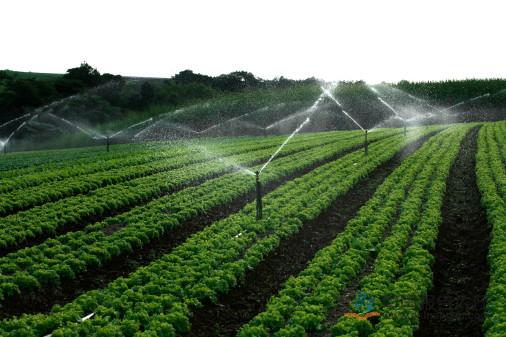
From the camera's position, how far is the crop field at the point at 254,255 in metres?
9.43

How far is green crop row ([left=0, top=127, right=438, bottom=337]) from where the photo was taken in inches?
347

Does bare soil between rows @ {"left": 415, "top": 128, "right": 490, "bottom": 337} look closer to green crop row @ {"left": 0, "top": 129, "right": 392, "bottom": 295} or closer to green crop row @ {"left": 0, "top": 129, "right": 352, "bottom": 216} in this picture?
green crop row @ {"left": 0, "top": 129, "right": 392, "bottom": 295}

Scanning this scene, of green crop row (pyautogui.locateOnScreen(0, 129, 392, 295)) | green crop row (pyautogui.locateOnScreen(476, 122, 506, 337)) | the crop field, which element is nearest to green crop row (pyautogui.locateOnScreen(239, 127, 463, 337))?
the crop field

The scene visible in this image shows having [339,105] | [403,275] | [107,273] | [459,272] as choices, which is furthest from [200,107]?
[403,275]

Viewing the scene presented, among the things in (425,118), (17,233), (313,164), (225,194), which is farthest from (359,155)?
(425,118)

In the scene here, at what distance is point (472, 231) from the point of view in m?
16.1

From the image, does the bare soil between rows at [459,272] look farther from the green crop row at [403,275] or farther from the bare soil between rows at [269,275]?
the bare soil between rows at [269,275]

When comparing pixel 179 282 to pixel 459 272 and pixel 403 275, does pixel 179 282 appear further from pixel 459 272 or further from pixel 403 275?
pixel 459 272

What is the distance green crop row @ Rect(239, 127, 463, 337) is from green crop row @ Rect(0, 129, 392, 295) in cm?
435

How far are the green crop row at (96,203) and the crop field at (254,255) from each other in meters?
0.07

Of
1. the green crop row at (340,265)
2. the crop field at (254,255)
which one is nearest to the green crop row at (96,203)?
the crop field at (254,255)

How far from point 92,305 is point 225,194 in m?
9.83

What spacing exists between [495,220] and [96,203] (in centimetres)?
1152

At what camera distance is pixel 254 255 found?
507 inches
